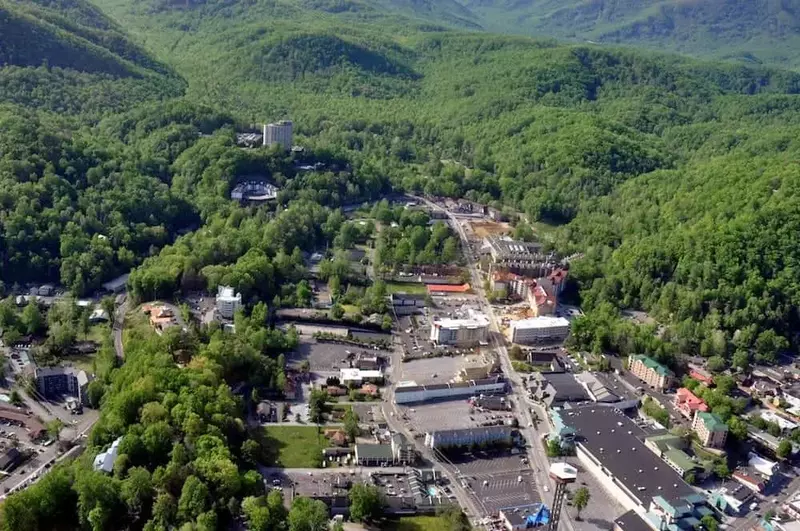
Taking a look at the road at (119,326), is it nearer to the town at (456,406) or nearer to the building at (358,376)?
the town at (456,406)

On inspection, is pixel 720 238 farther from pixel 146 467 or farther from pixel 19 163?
pixel 19 163

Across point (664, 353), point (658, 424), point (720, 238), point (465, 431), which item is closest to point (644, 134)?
point (720, 238)

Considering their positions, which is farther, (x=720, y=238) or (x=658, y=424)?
(x=720, y=238)

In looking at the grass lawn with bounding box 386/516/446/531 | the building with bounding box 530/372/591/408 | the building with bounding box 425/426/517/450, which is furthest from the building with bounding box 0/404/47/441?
the building with bounding box 530/372/591/408

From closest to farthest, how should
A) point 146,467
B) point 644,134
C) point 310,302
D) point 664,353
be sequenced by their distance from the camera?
point 146,467, point 664,353, point 310,302, point 644,134

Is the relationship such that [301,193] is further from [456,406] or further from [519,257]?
[456,406]

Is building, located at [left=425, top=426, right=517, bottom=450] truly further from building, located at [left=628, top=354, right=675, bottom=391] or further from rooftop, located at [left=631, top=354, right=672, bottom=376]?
rooftop, located at [left=631, top=354, right=672, bottom=376]

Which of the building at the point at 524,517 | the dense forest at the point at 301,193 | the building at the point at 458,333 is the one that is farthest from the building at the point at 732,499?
the building at the point at 458,333
